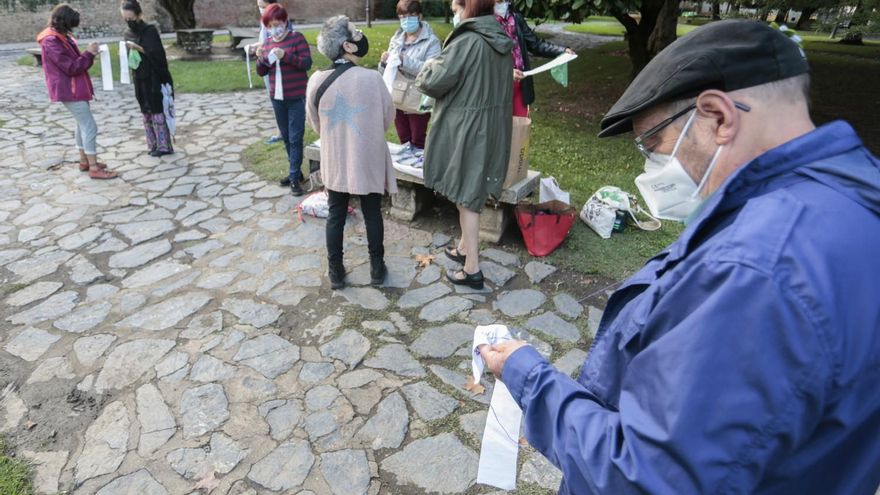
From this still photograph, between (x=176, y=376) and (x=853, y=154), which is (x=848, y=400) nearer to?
(x=853, y=154)

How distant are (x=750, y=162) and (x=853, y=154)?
0.60 feet

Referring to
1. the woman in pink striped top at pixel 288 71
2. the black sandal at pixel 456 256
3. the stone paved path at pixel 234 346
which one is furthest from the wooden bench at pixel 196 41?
the black sandal at pixel 456 256

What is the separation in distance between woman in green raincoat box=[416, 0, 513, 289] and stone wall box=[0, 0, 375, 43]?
77.8 feet

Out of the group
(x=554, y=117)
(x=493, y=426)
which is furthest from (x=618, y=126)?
(x=554, y=117)

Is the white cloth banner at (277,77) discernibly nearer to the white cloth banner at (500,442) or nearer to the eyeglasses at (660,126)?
the white cloth banner at (500,442)

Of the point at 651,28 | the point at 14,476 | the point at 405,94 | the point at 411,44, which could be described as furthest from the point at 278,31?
the point at 651,28

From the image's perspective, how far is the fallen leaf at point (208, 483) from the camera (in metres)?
2.74

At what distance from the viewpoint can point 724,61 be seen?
1.07 m

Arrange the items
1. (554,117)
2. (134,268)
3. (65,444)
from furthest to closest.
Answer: (554,117) → (134,268) → (65,444)

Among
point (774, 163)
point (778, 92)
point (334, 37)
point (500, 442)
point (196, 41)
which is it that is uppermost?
point (196, 41)

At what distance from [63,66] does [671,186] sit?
22.8 ft

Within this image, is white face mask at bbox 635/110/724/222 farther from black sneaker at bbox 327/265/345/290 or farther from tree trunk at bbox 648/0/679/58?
tree trunk at bbox 648/0/679/58

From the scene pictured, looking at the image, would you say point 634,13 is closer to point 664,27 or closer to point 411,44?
point 664,27

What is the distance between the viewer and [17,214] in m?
5.85
